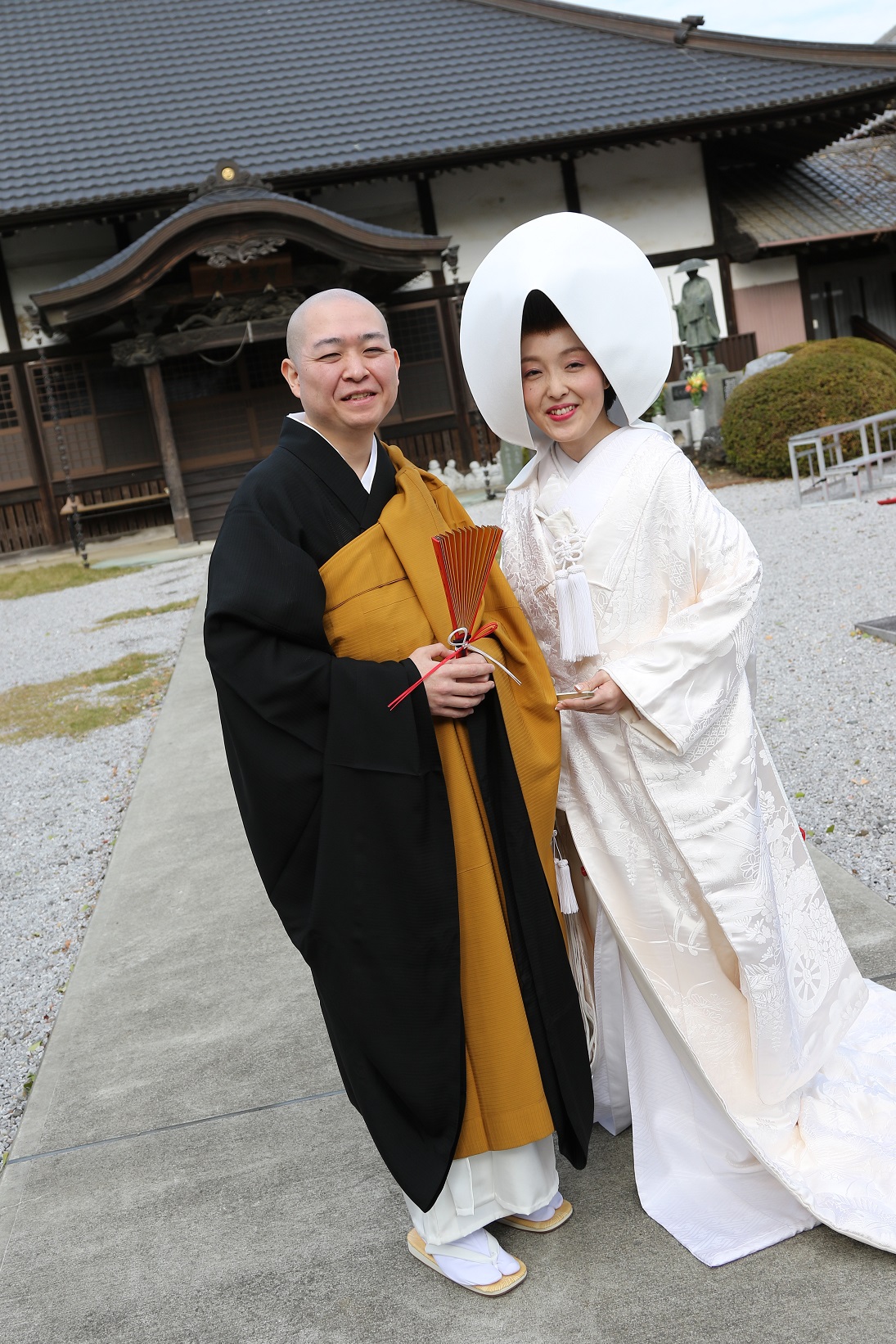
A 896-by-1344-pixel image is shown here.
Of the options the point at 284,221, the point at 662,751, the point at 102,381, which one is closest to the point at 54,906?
the point at 662,751

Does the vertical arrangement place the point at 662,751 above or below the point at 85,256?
below

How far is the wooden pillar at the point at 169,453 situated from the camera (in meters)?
13.8

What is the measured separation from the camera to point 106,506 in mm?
14664

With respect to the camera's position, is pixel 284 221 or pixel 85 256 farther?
pixel 85 256

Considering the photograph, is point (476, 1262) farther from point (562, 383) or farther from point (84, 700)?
point (84, 700)

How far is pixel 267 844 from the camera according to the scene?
1825 mm

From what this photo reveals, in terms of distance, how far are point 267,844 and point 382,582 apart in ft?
1.50

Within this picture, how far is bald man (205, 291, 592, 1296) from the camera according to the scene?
1.76 m

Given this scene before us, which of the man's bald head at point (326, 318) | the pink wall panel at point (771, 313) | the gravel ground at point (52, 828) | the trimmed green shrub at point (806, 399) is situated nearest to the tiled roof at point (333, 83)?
the pink wall panel at point (771, 313)

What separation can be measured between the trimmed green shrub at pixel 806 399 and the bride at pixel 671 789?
9091 millimetres

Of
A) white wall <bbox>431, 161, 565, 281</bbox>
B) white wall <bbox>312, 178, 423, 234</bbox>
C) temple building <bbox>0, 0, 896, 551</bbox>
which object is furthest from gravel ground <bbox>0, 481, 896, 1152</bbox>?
white wall <bbox>312, 178, 423, 234</bbox>

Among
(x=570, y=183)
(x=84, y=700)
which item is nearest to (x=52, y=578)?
(x=84, y=700)

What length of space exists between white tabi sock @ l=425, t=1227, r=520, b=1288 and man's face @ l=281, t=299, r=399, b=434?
1372mm

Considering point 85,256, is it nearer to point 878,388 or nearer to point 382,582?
point 878,388
